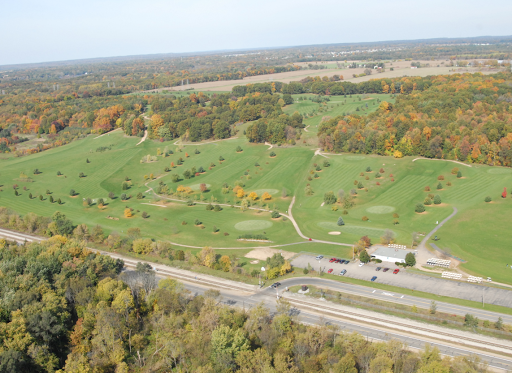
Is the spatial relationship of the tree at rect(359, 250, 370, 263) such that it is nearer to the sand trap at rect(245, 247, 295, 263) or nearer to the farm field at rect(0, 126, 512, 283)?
the farm field at rect(0, 126, 512, 283)

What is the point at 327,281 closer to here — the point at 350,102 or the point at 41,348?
the point at 41,348

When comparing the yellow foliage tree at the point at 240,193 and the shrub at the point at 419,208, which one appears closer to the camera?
the shrub at the point at 419,208

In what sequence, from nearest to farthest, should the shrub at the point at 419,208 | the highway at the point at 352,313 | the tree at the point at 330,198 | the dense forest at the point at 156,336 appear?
the dense forest at the point at 156,336
the highway at the point at 352,313
the shrub at the point at 419,208
the tree at the point at 330,198

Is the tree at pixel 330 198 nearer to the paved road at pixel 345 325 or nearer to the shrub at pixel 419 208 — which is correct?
the shrub at pixel 419 208

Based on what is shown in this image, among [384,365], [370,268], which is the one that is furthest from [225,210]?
[384,365]

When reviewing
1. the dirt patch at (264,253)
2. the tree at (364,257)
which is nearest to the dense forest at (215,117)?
the dirt patch at (264,253)

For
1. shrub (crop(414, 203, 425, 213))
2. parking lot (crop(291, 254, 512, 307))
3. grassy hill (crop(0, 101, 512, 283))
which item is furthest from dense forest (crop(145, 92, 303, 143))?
parking lot (crop(291, 254, 512, 307))

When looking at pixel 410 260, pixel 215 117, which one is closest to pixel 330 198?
pixel 410 260
